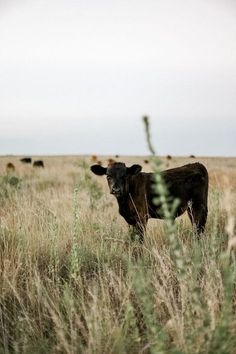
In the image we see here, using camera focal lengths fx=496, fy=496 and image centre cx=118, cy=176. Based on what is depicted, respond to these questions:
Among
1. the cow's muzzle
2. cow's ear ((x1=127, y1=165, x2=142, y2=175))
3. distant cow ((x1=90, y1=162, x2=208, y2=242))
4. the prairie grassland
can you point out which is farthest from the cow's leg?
the cow's muzzle

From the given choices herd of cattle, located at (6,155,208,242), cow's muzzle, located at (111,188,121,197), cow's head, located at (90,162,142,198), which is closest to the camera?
cow's muzzle, located at (111,188,121,197)

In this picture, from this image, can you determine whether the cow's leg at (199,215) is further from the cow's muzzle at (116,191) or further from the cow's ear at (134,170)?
the cow's muzzle at (116,191)

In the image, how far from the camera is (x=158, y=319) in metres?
3.65

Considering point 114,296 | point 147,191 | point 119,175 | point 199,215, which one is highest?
point 119,175

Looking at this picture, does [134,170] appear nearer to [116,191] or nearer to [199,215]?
[116,191]

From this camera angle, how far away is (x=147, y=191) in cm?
698

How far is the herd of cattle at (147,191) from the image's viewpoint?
6633 millimetres

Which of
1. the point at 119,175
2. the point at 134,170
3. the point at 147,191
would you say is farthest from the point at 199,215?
the point at 119,175

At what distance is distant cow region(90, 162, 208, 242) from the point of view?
6.64 m

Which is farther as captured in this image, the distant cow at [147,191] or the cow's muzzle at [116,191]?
the distant cow at [147,191]

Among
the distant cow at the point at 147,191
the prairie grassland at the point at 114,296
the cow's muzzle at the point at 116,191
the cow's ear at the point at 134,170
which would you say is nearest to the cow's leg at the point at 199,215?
the distant cow at the point at 147,191

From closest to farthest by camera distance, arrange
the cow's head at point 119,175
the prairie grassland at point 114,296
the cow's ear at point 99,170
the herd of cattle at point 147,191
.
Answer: the prairie grassland at point 114,296 → the cow's head at point 119,175 → the herd of cattle at point 147,191 → the cow's ear at point 99,170

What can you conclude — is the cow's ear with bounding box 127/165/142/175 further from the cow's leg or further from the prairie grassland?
the cow's leg

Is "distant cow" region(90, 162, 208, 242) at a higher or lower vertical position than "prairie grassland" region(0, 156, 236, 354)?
higher
